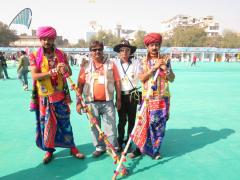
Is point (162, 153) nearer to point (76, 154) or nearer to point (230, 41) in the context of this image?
point (76, 154)

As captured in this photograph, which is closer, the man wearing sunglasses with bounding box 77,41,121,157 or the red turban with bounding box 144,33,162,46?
the red turban with bounding box 144,33,162,46

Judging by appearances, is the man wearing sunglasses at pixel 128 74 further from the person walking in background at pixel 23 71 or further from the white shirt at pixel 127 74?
the person walking in background at pixel 23 71

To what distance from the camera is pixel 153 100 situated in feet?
12.7

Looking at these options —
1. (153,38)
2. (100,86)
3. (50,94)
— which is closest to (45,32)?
(50,94)

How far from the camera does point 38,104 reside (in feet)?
12.6

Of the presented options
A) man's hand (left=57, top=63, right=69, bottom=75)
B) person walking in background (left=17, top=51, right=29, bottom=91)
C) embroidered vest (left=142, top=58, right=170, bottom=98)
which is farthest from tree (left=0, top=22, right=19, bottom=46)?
embroidered vest (left=142, top=58, right=170, bottom=98)

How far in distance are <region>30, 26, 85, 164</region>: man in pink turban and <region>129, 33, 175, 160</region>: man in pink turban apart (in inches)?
39.3

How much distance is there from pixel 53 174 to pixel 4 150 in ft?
4.23

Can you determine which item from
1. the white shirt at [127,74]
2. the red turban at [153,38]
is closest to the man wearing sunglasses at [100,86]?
the white shirt at [127,74]

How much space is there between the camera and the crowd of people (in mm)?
3658

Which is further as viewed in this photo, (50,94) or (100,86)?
(100,86)

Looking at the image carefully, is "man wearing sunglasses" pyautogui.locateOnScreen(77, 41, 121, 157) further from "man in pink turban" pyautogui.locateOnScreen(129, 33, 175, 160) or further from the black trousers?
"man in pink turban" pyautogui.locateOnScreen(129, 33, 175, 160)

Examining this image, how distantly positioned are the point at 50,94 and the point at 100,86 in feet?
2.34

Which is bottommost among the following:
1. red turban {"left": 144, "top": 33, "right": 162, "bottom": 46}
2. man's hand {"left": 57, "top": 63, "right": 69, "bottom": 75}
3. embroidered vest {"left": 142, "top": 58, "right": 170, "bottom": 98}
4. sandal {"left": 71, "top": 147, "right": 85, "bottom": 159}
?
sandal {"left": 71, "top": 147, "right": 85, "bottom": 159}
